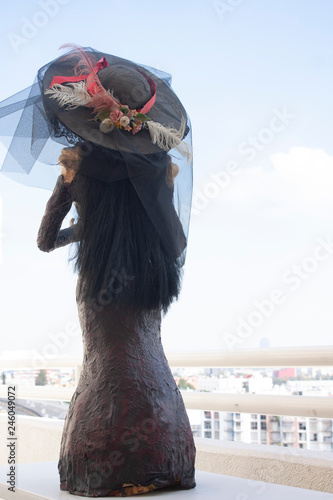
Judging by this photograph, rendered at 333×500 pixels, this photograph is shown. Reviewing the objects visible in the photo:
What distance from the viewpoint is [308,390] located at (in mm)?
1678

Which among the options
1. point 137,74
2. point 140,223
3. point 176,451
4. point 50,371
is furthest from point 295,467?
point 50,371

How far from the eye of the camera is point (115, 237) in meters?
1.15

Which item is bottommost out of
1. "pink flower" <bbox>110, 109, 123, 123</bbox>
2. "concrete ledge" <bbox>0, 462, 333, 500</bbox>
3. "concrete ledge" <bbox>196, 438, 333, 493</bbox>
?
"concrete ledge" <bbox>196, 438, 333, 493</bbox>

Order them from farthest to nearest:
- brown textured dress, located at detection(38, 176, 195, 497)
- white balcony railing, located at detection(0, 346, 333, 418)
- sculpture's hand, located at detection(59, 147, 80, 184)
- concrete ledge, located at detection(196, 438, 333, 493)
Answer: white balcony railing, located at detection(0, 346, 333, 418)
concrete ledge, located at detection(196, 438, 333, 493)
sculpture's hand, located at detection(59, 147, 80, 184)
brown textured dress, located at detection(38, 176, 195, 497)

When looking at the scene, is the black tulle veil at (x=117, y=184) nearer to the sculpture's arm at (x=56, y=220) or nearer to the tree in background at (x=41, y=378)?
the sculpture's arm at (x=56, y=220)

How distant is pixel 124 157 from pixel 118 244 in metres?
0.18

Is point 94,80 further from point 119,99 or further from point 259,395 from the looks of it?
point 259,395

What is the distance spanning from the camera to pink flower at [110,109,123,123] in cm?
114

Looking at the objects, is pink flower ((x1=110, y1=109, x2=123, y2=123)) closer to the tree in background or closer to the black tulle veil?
the black tulle veil

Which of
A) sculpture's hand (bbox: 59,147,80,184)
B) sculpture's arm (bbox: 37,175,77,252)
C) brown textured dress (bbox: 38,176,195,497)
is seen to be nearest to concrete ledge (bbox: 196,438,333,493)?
brown textured dress (bbox: 38,176,195,497)

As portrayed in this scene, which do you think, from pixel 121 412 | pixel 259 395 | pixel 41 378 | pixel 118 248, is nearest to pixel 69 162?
pixel 118 248

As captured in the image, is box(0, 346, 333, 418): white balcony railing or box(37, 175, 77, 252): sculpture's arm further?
box(0, 346, 333, 418): white balcony railing

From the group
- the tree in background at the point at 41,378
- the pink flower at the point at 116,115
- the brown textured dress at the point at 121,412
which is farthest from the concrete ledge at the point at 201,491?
the tree in background at the point at 41,378

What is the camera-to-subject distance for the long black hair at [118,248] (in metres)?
1.15
